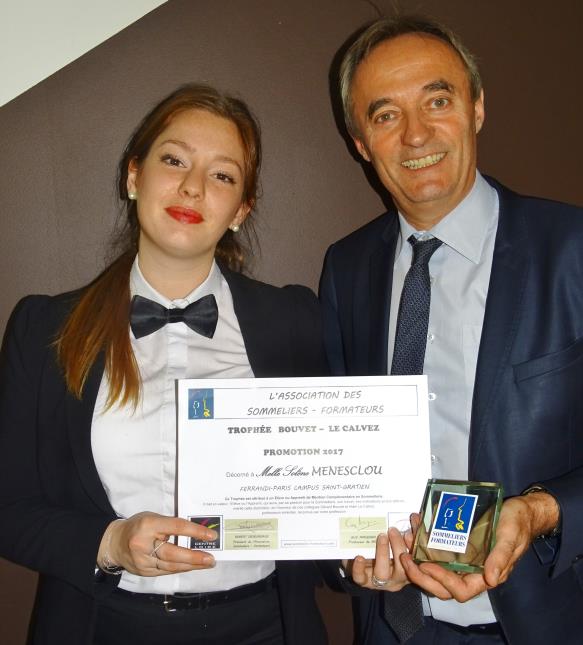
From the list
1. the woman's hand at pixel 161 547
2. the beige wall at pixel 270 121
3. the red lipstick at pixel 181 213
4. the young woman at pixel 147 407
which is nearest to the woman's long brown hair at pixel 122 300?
the young woman at pixel 147 407

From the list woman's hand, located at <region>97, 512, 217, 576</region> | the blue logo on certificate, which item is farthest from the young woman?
the blue logo on certificate

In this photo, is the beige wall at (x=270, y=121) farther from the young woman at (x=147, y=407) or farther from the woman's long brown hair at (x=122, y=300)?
the young woman at (x=147, y=407)

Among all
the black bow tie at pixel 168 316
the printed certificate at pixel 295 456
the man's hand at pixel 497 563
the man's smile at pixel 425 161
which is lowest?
the man's hand at pixel 497 563

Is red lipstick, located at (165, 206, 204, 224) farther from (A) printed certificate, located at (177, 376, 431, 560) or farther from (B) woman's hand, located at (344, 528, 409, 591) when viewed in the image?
(B) woman's hand, located at (344, 528, 409, 591)

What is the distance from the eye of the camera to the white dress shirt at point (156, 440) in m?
2.02

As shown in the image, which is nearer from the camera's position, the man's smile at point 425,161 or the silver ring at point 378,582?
the silver ring at point 378,582

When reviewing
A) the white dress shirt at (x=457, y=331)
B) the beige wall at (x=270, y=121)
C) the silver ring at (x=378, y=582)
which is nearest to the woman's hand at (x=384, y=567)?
the silver ring at (x=378, y=582)

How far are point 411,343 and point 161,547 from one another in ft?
3.06

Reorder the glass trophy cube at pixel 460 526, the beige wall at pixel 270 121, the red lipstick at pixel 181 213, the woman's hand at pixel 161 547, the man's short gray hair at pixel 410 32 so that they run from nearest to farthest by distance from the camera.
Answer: the glass trophy cube at pixel 460 526 → the woman's hand at pixel 161 547 → the red lipstick at pixel 181 213 → the man's short gray hair at pixel 410 32 → the beige wall at pixel 270 121

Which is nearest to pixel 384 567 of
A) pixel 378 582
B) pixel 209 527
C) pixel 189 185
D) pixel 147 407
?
pixel 378 582

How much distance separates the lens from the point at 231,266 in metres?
2.66

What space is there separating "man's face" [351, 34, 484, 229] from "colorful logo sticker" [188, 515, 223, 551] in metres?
1.17

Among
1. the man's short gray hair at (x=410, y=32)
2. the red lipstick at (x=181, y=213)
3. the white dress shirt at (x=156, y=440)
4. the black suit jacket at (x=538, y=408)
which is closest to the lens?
the black suit jacket at (x=538, y=408)
